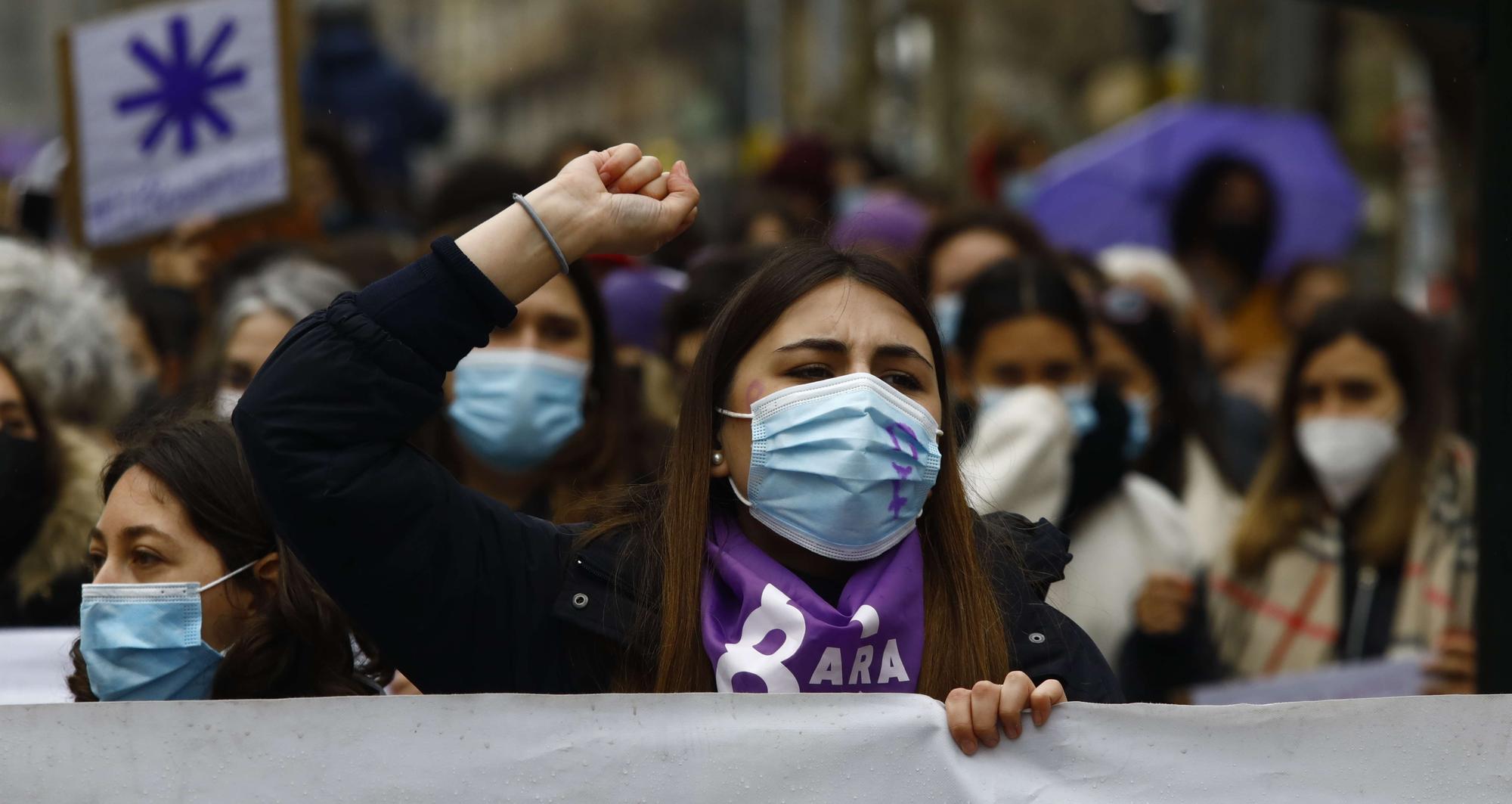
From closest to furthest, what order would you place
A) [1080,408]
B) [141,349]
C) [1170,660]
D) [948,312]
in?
[1170,660] < [1080,408] < [141,349] < [948,312]

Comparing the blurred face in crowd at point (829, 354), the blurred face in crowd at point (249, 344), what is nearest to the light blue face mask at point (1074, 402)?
the blurred face in crowd at point (249, 344)

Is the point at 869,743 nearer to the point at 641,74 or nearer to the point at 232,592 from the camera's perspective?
the point at 232,592

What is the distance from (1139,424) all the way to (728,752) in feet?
10.8

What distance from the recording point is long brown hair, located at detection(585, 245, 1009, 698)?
9.74ft

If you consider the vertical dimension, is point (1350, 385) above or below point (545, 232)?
below

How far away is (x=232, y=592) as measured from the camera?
10.7ft

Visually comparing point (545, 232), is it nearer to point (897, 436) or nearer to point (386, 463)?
point (386, 463)

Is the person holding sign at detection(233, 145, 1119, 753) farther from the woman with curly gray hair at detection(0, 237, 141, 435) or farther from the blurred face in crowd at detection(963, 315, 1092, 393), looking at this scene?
the woman with curly gray hair at detection(0, 237, 141, 435)

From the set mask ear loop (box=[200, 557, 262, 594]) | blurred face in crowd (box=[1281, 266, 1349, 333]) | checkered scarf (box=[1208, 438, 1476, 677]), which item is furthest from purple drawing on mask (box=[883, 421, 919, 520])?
blurred face in crowd (box=[1281, 266, 1349, 333])

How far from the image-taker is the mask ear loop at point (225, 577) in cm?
321

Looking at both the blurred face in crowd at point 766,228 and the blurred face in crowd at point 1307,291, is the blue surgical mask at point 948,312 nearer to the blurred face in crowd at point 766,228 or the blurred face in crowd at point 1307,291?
the blurred face in crowd at point 766,228

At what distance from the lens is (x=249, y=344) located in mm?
4988

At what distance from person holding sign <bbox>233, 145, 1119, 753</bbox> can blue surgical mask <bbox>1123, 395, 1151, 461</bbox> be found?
2.60 metres

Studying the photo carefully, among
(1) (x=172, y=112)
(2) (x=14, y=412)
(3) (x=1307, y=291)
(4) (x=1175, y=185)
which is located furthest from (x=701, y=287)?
(4) (x=1175, y=185)
